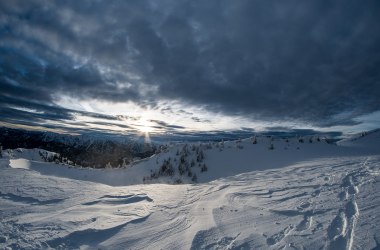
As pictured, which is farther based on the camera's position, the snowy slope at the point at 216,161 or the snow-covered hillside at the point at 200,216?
the snowy slope at the point at 216,161

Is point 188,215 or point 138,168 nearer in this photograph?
point 188,215

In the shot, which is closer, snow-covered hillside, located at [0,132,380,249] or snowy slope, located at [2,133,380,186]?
snow-covered hillside, located at [0,132,380,249]

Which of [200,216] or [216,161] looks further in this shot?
[216,161]

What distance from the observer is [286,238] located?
80.9 inches

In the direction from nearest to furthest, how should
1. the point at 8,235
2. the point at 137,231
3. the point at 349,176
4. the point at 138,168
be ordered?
the point at 8,235 < the point at 137,231 < the point at 349,176 < the point at 138,168

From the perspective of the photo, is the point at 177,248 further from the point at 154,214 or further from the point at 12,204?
the point at 12,204

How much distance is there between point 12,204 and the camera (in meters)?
3.04

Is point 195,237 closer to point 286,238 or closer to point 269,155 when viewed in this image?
point 286,238

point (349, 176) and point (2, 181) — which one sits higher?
point (349, 176)

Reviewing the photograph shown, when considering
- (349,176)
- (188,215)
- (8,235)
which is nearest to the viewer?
(8,235)

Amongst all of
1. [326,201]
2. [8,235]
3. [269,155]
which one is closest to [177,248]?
[8,235]

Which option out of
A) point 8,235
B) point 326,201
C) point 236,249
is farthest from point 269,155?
point 8,235

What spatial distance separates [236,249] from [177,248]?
0.48 metres

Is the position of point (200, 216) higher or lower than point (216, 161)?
lower
